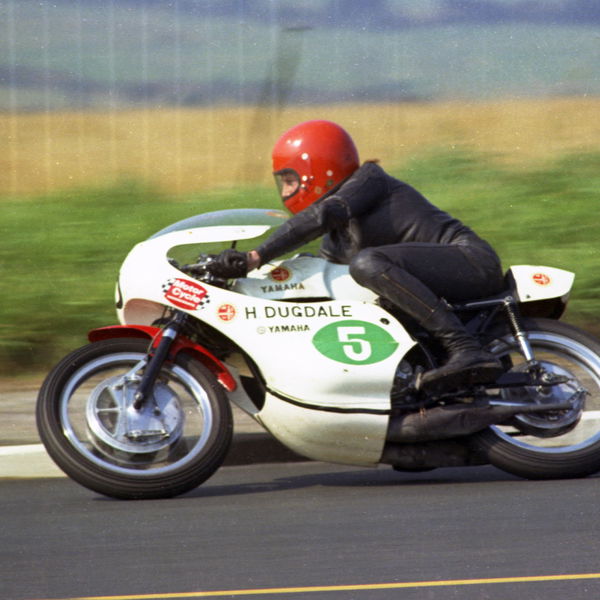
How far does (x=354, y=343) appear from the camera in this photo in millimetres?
6465

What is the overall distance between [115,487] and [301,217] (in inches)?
57.7

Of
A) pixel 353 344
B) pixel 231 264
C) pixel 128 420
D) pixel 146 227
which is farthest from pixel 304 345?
pixel 146 227

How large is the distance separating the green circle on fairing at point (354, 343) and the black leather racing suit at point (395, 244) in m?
0.17

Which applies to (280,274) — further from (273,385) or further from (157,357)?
(157,357)

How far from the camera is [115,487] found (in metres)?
6.31

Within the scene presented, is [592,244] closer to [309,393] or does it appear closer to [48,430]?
[309,393]

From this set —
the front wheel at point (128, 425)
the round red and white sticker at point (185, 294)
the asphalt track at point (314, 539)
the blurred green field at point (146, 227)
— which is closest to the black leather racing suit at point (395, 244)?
the round red and white sticker at point (185, 294)

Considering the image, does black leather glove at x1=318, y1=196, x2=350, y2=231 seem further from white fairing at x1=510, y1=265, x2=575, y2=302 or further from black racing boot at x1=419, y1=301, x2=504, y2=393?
white fairing at x1=510, y1=265, x2=575, y2=302

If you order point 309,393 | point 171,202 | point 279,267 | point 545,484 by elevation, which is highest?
point 279,267

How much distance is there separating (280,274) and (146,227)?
499cm

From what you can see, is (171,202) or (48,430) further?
(171,202)

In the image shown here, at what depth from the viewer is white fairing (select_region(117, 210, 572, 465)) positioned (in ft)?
21.0

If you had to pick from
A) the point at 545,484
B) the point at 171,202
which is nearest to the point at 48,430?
the point at 545,484

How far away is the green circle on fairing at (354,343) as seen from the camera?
21.1ft
